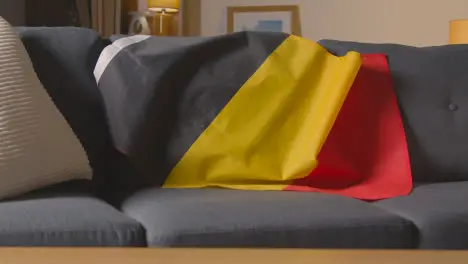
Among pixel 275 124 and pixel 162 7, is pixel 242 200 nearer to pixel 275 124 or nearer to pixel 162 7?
pixel 275 124

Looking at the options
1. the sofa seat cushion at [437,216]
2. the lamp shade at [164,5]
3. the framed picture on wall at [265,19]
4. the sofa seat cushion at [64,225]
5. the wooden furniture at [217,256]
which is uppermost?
the lamp shade at [164,5]

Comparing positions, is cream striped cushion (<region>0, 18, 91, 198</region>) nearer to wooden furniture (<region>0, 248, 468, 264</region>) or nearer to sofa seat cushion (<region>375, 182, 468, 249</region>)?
wooden furniture (<region>0, 248, 468, 264</region>)

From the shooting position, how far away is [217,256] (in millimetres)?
943

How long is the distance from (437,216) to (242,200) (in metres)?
0.42

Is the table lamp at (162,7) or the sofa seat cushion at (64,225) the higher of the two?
the table lamp at (162,7)

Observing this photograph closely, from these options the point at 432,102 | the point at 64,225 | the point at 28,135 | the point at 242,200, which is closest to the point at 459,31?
the point at 432,102

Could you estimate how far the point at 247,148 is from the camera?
6.13ft

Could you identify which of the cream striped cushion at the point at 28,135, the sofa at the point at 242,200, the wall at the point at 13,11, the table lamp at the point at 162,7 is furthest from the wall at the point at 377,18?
the cream striped cushion at the point at 28,135

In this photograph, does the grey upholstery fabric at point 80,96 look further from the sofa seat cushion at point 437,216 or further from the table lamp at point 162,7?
the table lamp at point 162,7

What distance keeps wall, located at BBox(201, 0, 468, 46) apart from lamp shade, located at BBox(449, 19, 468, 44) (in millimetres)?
444

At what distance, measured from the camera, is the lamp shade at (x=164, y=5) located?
3.77 metres

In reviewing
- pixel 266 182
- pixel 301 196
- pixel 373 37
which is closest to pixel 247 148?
pixel 266 182

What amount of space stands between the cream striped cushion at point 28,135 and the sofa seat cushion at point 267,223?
0.58ft

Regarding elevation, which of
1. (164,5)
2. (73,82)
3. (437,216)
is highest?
(164,5)
